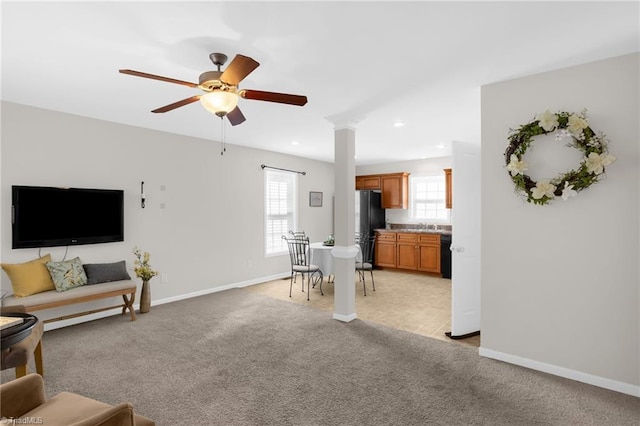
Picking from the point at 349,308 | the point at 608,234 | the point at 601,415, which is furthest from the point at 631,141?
the point at 349,308

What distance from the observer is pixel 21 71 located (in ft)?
9.43

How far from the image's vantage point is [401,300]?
17.0ft

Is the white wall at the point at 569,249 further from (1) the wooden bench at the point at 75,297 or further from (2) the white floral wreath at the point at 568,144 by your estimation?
(1) the wooden bench at the point at 75,297

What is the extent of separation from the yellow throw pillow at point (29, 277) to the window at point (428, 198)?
669cm

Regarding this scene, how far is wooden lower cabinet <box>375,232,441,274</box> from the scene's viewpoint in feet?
22.8

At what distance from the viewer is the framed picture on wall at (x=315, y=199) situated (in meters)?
7.57

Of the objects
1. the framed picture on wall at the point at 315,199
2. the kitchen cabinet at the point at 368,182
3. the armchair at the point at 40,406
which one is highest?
the kitchen cabinet at the point at 368,182

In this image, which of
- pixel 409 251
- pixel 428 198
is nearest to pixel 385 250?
pixel 409 251

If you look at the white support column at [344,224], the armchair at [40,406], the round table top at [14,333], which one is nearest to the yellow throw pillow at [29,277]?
the round table top at [14,333]

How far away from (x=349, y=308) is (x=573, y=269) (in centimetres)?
233

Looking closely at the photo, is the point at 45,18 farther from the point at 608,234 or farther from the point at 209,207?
the point at 608,234

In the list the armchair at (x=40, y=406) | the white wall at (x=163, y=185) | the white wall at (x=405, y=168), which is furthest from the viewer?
the white wall at (x=405, y=168)

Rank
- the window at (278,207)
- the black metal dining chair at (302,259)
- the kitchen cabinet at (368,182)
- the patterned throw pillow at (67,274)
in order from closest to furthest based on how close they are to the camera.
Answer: the patterned throw pillow at (67,274), the black metal dining chair at (302,259), the window at (278,207), the kitchen cabinet at (368,182)

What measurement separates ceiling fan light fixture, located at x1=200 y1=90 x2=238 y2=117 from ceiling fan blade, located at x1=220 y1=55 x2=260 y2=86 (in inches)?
4.7
